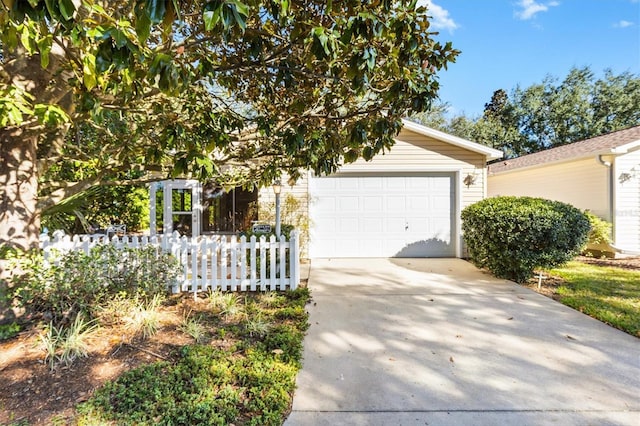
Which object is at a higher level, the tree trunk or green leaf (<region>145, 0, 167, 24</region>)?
green leaf (<region>145, 0, 167, 24</region>)

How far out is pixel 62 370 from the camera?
279 cm

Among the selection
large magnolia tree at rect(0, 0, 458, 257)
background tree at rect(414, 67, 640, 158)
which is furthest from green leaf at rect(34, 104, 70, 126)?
background tree at rect(414, 67, 640, 158)

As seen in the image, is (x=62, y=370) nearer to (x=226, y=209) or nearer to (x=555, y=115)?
(x=226, y=209)

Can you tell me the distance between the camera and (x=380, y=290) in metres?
5.50

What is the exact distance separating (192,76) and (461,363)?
Answer: 362 centimetres

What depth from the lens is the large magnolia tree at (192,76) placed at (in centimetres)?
200

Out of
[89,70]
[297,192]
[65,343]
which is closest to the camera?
[89,70]

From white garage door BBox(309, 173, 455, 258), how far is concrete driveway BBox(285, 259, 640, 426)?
3373 mm

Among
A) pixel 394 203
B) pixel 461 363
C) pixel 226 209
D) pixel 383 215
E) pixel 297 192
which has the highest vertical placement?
pixel 297 192

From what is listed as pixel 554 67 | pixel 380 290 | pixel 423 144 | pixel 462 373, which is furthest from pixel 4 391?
pixel 554 67

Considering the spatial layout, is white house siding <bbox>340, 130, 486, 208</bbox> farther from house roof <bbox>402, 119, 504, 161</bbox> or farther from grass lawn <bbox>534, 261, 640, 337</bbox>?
A: grass lawn <bbox>534, 261, 640, 337</bbox>

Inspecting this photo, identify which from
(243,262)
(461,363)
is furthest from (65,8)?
(243,262)

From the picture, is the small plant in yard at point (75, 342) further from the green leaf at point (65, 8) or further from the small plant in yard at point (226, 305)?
the green leaf at point (65, 8)

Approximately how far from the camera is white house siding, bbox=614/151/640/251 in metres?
8.74
